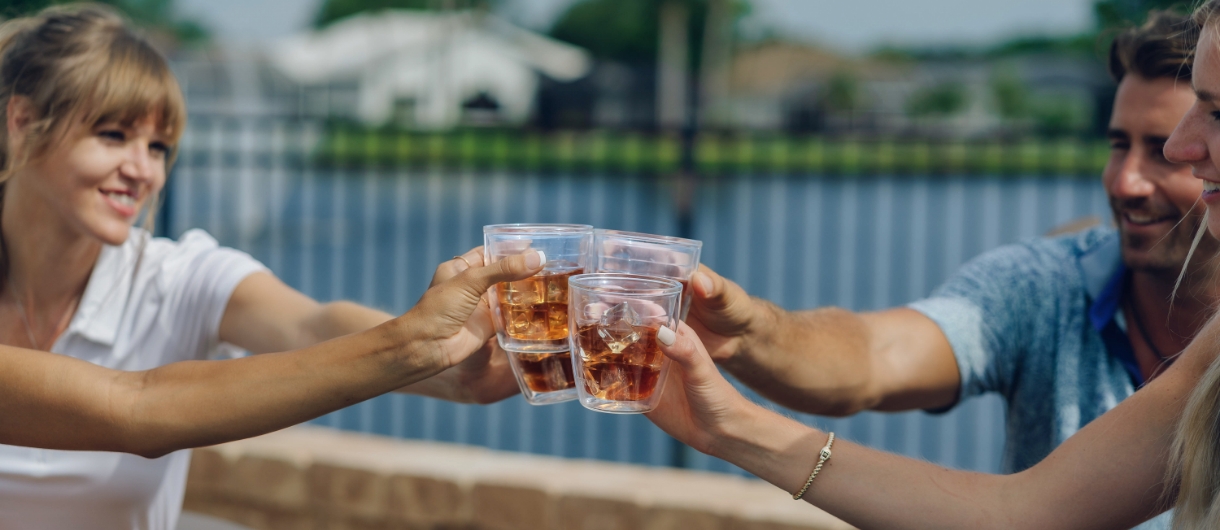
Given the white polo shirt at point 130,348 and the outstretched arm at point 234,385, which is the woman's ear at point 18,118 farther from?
the outstretched arm at point 234,385

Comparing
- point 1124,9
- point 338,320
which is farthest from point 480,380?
point 1124,9

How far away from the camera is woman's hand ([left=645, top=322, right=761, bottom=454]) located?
5.32 ft

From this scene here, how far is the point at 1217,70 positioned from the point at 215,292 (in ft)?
6.34

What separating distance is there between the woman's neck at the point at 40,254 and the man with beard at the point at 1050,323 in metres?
1.39

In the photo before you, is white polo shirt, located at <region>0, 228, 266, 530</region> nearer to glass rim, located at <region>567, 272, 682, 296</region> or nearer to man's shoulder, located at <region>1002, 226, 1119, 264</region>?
glass rim, located at <region>567, 272, 682, 296</region>

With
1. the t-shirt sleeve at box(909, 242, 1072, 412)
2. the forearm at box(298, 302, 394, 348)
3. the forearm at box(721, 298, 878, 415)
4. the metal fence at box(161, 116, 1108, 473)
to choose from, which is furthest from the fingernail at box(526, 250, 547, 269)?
the metal fence at box(161, 116, 1108, 473)

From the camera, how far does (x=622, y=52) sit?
55.7 m

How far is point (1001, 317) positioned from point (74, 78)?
2063 millimetres

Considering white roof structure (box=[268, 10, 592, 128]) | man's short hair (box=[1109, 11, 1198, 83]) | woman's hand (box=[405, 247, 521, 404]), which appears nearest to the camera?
woman's hand (box=[405, 247, 521, 404])

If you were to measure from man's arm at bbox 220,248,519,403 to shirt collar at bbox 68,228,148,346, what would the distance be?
0.77ft

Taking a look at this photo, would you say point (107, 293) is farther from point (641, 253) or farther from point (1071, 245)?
point (1071, 245)

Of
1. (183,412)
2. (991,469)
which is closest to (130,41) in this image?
(183,412)

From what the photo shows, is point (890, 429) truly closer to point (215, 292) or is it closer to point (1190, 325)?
point (1190, 325)

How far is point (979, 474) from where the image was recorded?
1.79 meters
